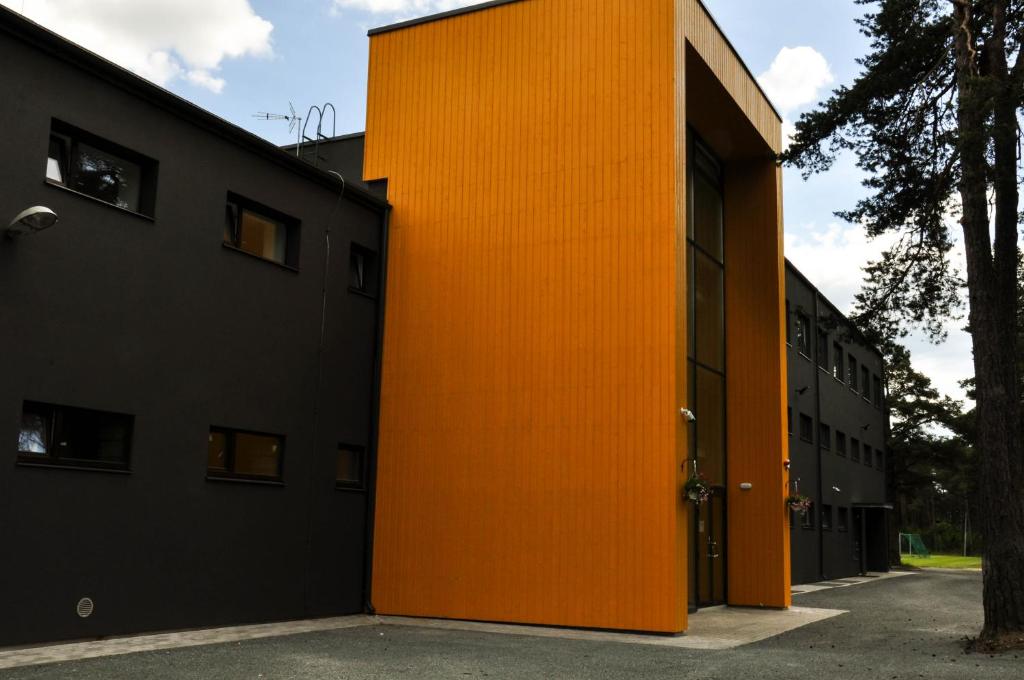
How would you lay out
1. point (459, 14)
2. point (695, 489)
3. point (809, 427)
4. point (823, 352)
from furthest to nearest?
point (823, 352) → point (809, 427) → point (459, 14) → point (695, 489)

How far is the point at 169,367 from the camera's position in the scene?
11328mm

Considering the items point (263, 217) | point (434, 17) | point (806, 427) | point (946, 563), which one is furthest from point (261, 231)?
point (946, 563)

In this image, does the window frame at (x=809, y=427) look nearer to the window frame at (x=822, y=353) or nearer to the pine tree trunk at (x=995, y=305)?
the window frame at (x=822, y=353)

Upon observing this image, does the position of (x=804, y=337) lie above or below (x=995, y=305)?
above

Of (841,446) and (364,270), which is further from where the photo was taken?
(841,446)

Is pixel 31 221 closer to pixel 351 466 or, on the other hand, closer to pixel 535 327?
pixel 351 466

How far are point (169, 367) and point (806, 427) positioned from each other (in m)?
20.6

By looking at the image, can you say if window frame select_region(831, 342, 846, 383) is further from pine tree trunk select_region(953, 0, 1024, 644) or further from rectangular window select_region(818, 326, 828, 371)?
pine tree trunk select_region(953, 0, 1024, 644)

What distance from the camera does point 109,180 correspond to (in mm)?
10922

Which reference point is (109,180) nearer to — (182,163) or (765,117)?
(182,163)

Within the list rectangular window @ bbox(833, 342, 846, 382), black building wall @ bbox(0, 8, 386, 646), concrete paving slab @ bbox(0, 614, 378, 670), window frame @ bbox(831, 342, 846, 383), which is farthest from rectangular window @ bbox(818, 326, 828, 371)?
concrete paving slab @ bbox(0, 614, 378, 670)

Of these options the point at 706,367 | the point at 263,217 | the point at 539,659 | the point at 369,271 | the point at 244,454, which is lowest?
the point at 539,659

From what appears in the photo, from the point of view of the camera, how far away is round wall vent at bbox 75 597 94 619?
391 inches

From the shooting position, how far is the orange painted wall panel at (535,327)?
13109 millimetres
